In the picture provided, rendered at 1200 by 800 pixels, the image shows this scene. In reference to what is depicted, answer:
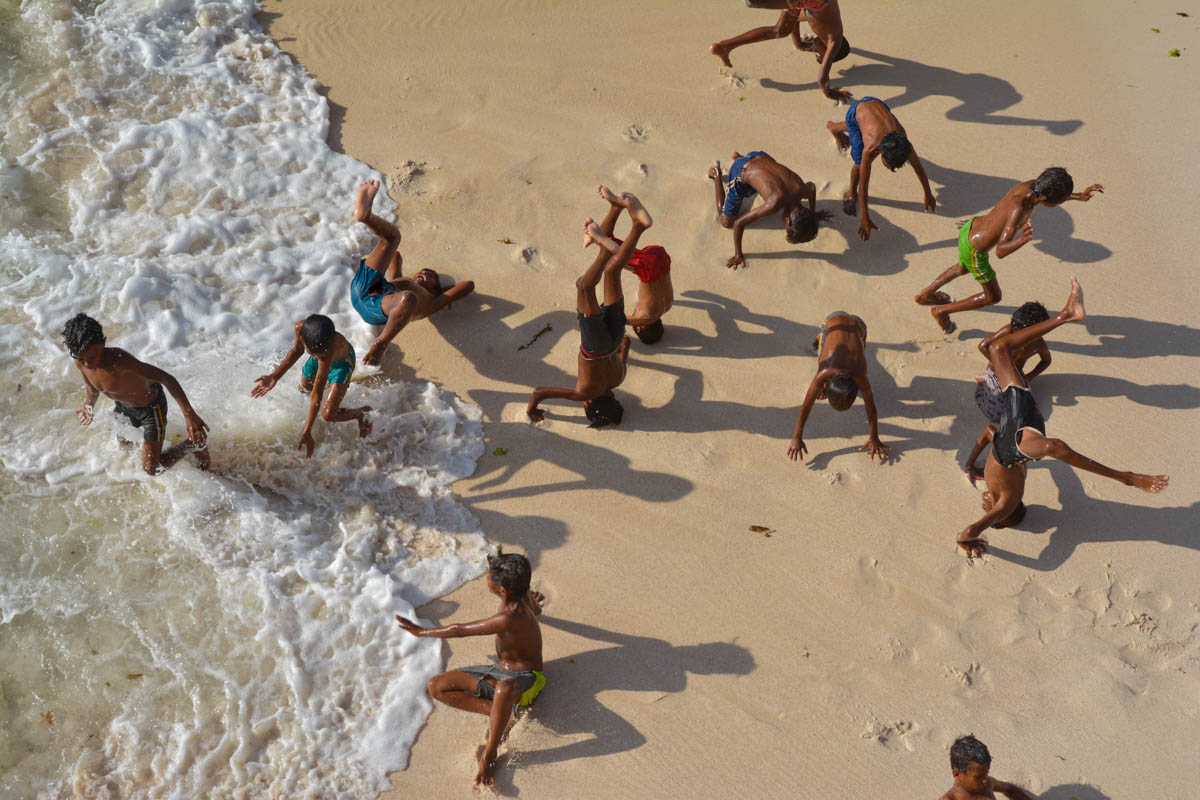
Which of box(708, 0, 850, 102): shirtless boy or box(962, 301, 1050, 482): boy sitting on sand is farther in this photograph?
box(708, 0, 850, 102): shirtless boy

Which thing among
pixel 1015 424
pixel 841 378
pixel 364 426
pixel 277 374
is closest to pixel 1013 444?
pixel 1015 424

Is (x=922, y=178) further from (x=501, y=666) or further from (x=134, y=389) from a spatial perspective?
(x=134, y=389)

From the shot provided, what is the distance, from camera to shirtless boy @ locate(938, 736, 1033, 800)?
14.7 ft

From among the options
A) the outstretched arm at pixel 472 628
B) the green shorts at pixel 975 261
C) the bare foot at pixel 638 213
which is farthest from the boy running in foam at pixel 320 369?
the green shorts at pixel 975 261

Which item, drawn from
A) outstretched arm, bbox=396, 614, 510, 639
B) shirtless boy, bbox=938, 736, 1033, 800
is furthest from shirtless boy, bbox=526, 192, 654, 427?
shirtless boy, bbox=938, 736, 1033, 800

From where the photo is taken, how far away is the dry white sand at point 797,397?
5.21 meters

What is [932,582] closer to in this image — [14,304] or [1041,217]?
[1041,217]

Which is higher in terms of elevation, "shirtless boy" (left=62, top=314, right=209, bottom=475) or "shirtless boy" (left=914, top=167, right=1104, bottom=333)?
"shirtless boy" (left=914, top=167, right=1104, bottom=333)

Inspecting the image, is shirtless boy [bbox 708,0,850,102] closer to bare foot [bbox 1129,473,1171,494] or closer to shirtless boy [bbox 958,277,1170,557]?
shirtless boy [bbox 958,277,1170,557]

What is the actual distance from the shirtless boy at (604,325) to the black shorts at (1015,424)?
245 centimetres


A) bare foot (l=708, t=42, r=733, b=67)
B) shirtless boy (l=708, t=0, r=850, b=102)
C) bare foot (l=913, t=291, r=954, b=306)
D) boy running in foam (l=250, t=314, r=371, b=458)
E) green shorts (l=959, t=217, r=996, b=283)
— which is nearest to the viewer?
boy running in foam (l=250, t=314, r=371, b=458)

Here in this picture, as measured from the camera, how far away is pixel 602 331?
5.93 m

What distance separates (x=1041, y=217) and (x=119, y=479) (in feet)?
24.4

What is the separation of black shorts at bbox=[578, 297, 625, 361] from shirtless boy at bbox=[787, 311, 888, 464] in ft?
4.34
